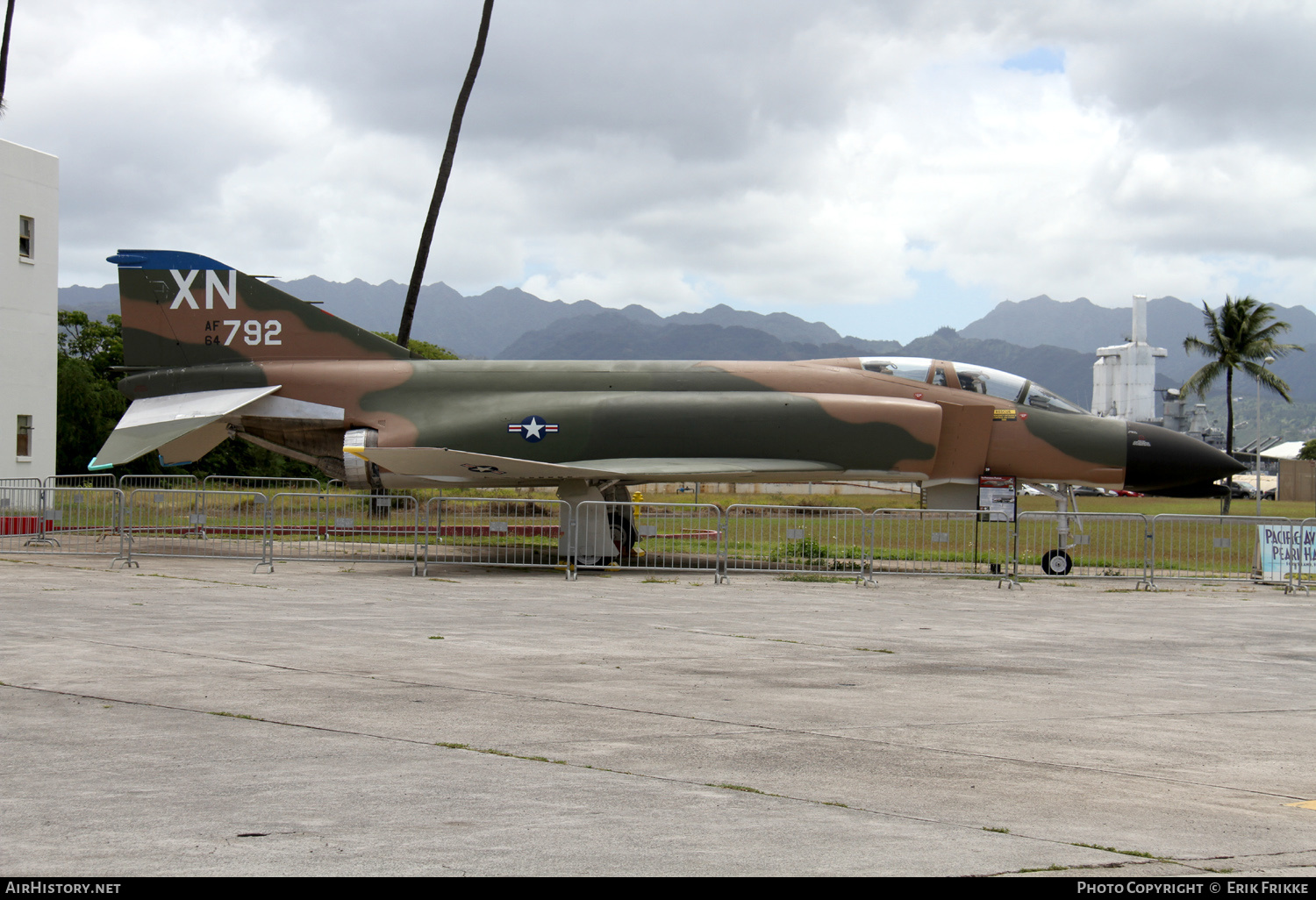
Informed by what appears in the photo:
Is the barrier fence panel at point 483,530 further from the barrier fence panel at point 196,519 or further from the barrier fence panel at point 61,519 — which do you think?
the barrier fence panel at point 61,519

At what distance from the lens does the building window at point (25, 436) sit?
1040 inches

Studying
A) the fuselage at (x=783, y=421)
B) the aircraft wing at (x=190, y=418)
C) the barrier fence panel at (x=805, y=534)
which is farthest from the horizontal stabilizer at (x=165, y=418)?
the barrier fence panel at (x=805, y=534)

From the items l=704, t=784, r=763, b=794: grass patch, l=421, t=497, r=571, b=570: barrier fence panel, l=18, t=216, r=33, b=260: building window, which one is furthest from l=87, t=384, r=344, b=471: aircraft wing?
l=18, t=216, r=33, b=260: building window

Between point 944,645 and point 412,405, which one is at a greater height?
point 412,405

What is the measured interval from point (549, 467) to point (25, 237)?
20.3 meters

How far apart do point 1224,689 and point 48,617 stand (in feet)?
31.4

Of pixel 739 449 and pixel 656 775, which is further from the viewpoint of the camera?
pixel 739 449

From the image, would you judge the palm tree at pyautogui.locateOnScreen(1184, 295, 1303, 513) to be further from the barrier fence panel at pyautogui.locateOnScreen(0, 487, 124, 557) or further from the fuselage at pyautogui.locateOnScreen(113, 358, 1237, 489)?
the barrier fence panel at pyautogui.locateOnScreen(0, 487, 124, 557)

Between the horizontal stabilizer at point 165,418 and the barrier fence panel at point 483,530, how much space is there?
3.54m

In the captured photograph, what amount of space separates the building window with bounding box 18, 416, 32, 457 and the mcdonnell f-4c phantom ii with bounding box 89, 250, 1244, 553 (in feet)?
41.6

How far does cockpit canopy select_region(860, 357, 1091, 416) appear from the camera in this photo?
15438 millimetres

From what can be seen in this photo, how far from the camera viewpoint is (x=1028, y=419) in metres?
15.2

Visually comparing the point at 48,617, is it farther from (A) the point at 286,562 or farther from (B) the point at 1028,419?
(B) the point at 1028,419

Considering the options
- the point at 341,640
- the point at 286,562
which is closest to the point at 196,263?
the point at 286,562
